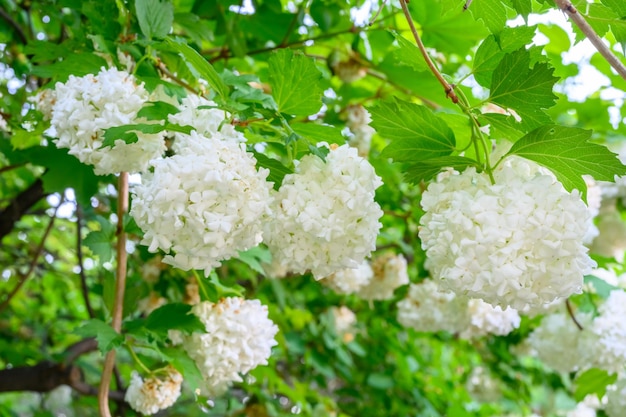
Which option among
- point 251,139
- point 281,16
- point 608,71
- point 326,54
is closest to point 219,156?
point 251,139

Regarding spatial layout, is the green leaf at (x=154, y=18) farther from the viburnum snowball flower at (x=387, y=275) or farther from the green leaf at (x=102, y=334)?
the viburnum snowball flower at (x=387, y=275)

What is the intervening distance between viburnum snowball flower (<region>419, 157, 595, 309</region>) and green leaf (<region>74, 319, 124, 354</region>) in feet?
2.48

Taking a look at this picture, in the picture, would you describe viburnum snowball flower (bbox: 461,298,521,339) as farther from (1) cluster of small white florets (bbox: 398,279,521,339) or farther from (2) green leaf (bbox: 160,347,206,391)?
(2) green leaf (bbox: 160,347,206,391)

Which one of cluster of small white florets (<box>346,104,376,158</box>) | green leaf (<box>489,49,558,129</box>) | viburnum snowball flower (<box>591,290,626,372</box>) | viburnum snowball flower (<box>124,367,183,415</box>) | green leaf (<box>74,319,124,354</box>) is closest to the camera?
green leaf (<box>489,49,558,129</box>)

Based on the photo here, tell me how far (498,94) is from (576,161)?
181 mm

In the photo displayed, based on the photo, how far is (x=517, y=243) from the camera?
1010 mm

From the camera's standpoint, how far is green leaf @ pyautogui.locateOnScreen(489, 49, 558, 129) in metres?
1.10

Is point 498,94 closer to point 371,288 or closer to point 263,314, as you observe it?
point 263,314

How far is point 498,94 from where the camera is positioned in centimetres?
115

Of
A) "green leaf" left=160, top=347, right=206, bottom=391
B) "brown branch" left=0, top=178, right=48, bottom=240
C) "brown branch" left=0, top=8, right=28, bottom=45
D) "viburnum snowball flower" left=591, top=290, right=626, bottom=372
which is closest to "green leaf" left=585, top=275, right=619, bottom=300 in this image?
"viburnum snowball flower" left=591, top=290, right=626, bottom=372

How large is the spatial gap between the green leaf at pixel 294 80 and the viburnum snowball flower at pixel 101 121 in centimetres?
26

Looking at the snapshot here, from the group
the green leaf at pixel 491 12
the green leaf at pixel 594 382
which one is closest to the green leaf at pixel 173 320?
the green leaf at pixel 491 12

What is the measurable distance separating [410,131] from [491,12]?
257 millimetres

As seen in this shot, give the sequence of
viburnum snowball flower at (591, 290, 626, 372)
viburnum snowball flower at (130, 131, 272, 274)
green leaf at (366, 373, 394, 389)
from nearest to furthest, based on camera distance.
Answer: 1. viburnum snowball flower at (130, 131, 272, 274)
2. viburnum snowball flower at (591, 290, 626, 372)
3. green leaf at (366, 373, 394, 389)
